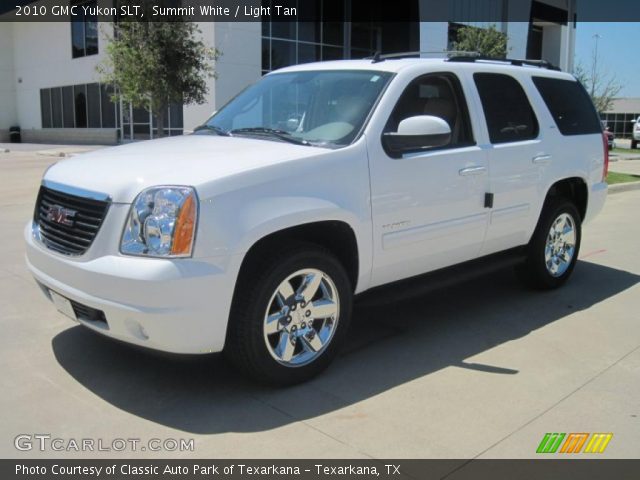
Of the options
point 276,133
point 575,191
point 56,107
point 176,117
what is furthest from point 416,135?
point 56,107

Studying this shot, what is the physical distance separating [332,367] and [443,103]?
2175 mm

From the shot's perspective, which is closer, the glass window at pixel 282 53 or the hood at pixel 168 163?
the hood at pixel 168 163

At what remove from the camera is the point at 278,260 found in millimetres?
3688

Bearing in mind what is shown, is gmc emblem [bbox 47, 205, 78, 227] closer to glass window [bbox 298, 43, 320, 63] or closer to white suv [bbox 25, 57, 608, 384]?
white suv [bbox 25, 57, 608, 384]

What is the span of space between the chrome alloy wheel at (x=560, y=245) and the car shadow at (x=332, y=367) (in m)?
0.30

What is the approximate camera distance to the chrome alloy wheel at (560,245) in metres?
5.93

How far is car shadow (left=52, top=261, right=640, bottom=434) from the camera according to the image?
3619 mm

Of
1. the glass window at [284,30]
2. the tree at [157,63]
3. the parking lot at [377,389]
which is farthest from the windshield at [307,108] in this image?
the glass window at [284,30]

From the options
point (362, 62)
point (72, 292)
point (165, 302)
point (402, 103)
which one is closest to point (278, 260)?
point (165, 302)

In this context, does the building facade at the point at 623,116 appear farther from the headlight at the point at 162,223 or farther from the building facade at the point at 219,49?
the headlight at the point at 162,223

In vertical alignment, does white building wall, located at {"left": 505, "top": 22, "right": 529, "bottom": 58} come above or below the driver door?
above

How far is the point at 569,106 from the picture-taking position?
614 centimetres

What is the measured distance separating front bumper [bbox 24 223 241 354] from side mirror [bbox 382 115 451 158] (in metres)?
1.41

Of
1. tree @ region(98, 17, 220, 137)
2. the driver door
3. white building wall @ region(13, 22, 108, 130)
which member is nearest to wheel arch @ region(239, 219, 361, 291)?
the driver door
